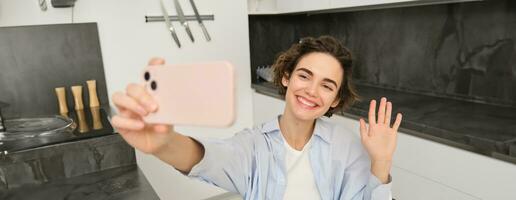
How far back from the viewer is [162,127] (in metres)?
0.54

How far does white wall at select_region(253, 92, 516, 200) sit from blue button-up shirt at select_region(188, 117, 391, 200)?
499mm

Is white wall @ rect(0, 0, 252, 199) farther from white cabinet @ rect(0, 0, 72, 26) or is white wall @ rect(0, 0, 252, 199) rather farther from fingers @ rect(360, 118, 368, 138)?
fingers @ rect(360, 118, 368, 138)

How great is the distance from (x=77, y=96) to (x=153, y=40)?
1.75ft

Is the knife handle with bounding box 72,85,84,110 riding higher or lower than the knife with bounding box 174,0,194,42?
lower

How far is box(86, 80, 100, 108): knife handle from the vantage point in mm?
1973

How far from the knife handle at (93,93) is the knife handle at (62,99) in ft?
0.41

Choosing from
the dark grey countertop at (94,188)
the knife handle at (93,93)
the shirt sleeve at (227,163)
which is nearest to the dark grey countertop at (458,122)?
the shirt sleeve at (227,163)

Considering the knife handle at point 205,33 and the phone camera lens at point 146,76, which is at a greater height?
the knife handle at point 205,33

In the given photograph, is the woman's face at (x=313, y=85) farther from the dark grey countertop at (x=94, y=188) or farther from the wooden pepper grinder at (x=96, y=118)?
the wooden pepper grinder at (x=96, y=118)

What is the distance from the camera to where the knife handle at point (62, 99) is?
6.17 ft

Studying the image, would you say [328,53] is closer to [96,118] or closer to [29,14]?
[96,118]

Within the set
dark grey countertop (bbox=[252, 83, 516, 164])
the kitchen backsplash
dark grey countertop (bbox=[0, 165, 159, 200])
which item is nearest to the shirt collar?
dark grey countertop (bbox=[0, 165, 159, 200])

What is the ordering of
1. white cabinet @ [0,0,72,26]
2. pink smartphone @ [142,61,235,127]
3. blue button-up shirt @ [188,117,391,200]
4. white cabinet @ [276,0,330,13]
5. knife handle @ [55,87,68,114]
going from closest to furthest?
pink smartphone @ [142,61,235,127], blue button-up shirt @ [188,117,391,200], white cabinet @ [0,0,72,26], knife handle @ [55,87,68,114], white cabinet @ [276,0,330,13]

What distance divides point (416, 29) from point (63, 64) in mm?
1928
